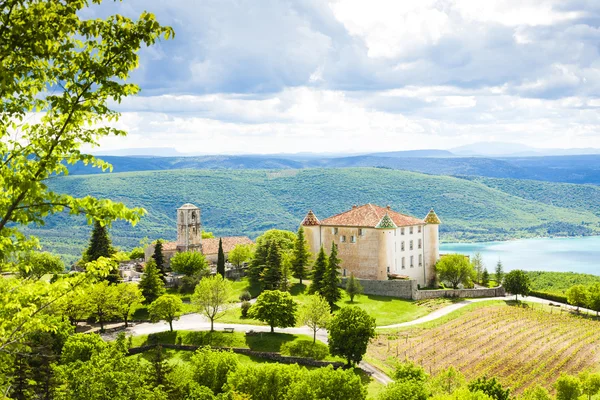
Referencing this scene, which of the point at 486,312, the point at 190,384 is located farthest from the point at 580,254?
the point at 190,384

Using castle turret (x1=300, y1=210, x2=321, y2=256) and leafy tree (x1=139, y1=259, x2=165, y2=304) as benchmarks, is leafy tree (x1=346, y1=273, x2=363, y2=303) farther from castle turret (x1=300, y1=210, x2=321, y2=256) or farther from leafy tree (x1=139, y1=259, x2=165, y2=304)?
leafy tree (x1=139, y1=259, x2=165, y2=304)

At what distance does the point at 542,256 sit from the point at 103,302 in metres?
143

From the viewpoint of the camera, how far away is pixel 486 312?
53.2 meters

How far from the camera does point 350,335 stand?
39.5 m

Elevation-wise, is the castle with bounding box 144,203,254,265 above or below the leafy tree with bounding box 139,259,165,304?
above

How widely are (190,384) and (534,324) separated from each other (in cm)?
3102

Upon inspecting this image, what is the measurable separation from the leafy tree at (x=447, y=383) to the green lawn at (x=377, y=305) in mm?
15637

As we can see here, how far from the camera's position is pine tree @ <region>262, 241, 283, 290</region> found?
53312 millimetres

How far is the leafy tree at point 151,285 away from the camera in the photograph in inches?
1965

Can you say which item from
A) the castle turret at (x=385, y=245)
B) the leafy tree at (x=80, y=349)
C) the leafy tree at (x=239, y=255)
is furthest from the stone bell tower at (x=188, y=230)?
the leafy tree at (x=80, y=349)

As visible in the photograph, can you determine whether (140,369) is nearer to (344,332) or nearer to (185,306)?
(344,332)

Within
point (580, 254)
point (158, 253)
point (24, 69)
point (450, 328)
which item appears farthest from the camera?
point (580, 254)

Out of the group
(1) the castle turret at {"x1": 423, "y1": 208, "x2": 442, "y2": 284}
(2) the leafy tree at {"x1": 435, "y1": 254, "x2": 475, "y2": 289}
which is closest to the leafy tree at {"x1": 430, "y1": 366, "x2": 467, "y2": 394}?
(2) the leafy tree at {"x1": 435, "y1": 254, "x2": 475, "y2": 289}

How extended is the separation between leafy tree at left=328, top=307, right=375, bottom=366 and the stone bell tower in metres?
27.8
